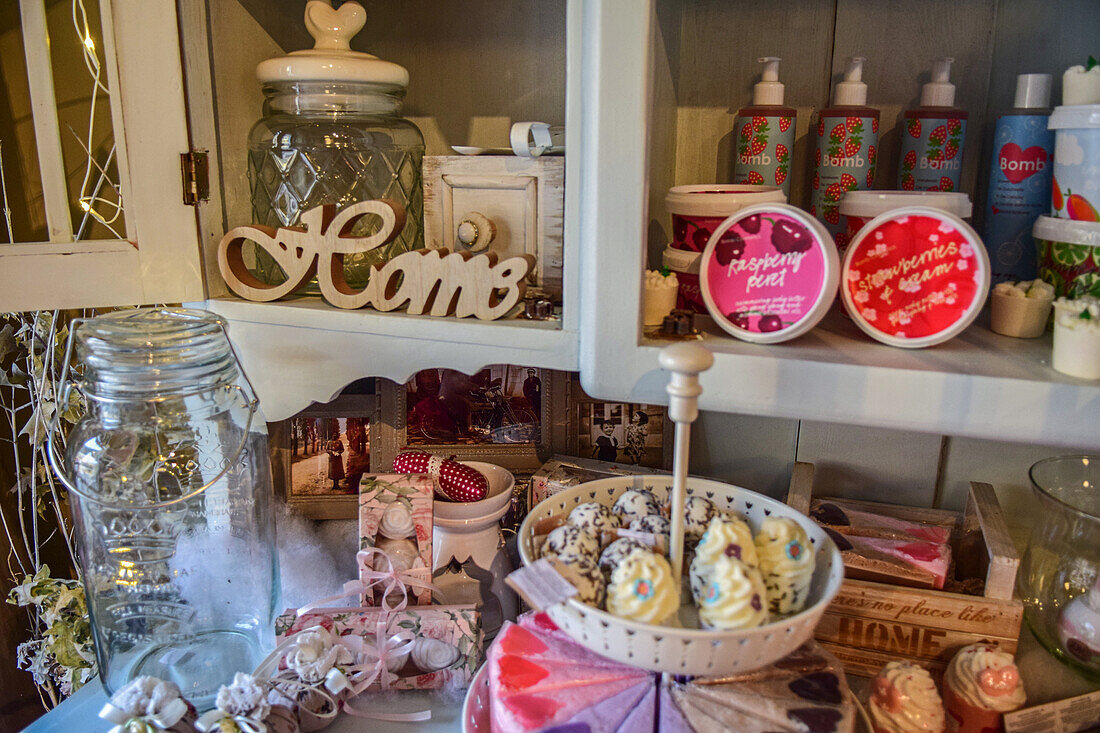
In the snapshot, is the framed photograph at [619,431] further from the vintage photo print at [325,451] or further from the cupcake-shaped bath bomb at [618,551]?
the cupcake-shaped bath bomb at [618,551]

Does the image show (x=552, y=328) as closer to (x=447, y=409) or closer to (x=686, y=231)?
(x=686, y=231)

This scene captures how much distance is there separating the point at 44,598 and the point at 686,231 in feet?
3.60

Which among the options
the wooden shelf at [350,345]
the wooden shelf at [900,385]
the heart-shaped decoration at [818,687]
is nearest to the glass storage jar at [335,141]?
the wooden shelf at [350,345]

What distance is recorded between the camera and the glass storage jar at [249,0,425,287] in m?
0.98

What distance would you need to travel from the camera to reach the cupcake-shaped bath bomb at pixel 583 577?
717 millimetres

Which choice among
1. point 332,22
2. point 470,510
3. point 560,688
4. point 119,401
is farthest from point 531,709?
point 332,22

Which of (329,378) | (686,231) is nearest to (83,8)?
(329,378)

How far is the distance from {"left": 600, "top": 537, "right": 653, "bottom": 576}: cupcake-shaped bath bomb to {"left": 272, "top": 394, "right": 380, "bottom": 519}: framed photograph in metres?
0.57

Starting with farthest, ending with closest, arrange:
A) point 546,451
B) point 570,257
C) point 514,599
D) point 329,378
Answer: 1. point 546,451
2. point 514,599
3. point 329,378
4. point 570,257

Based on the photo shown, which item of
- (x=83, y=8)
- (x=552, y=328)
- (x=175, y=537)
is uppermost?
(x=83, y=8)

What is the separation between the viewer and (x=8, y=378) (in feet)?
4.18

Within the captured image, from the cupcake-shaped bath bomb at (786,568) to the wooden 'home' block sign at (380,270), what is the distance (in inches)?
14.8

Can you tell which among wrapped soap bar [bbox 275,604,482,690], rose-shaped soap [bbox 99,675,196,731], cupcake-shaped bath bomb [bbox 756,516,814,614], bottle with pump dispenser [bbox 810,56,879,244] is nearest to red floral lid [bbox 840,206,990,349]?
bottle with pump dispenser [bbox 810,56,879,244]

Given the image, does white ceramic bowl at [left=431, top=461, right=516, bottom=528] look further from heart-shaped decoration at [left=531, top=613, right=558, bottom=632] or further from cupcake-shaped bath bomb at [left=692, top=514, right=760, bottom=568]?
cupcake-shaped bath bomb at [left=692, top=514, right=760, bottom=568]
